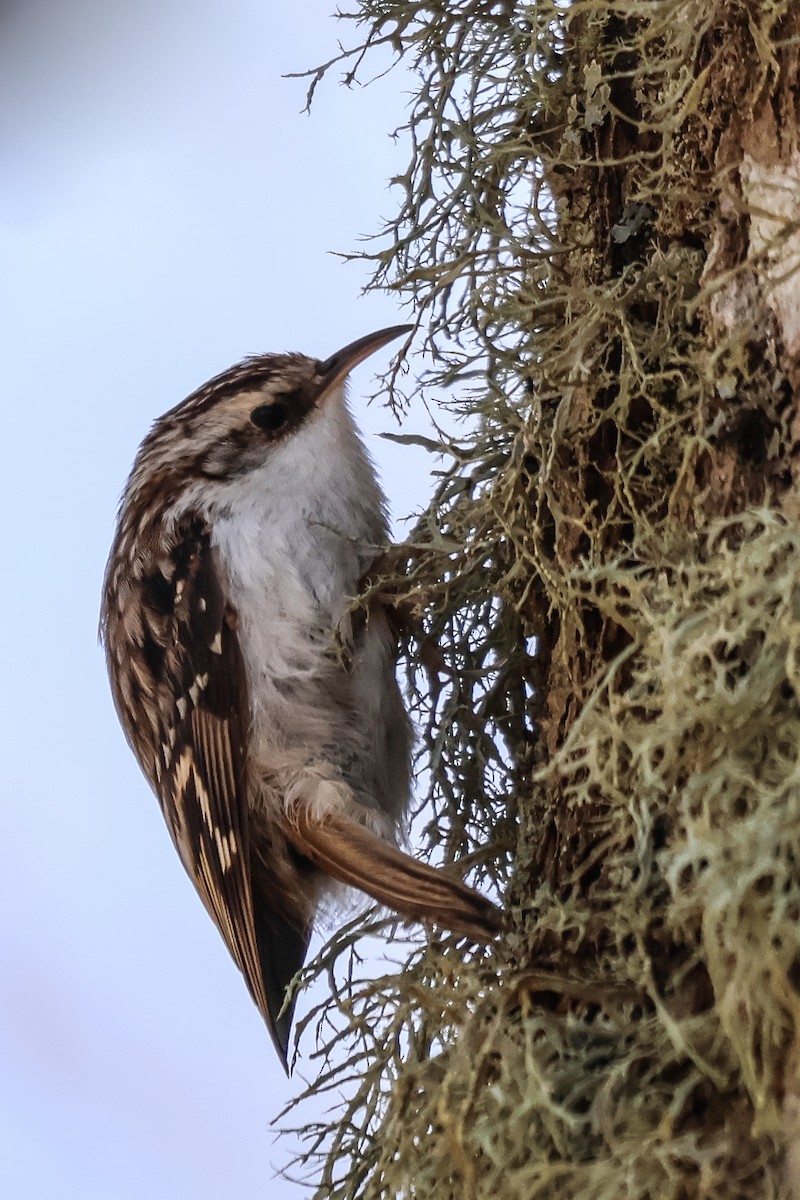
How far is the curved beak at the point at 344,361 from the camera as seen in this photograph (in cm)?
217

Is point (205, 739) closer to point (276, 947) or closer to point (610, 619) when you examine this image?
point (276, 947)

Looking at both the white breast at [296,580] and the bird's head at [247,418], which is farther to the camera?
the bird's head at [247,418]

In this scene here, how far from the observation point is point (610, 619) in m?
1.40

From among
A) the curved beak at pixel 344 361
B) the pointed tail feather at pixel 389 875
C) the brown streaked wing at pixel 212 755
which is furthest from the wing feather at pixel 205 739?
the curved beak at pixel 344 361

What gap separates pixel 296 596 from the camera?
1.98 metres

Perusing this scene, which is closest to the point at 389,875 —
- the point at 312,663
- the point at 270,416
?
the point at 312,663

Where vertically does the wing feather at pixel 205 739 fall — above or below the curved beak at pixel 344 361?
below

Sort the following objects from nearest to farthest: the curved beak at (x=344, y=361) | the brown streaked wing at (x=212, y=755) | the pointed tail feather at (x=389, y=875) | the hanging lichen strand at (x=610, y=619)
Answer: the hanging lichen strand at (x=610, y=619), the pointed tail feather at (x=389, y=875), the brown streaked wing at (x=212, y=755), the curved beak at (x=344, y=361)

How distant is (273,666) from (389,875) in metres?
0.45

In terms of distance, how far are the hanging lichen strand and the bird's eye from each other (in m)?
0.40

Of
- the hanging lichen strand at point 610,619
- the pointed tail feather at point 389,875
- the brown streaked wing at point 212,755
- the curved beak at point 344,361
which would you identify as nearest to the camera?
the hanging lichen strand at point 610,619

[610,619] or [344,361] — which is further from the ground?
[344,361]

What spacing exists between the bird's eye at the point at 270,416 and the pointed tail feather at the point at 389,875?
0.65 metres

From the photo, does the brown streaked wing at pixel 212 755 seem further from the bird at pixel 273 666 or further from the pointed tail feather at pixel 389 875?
the pointed tail feather at pixel 389 875
